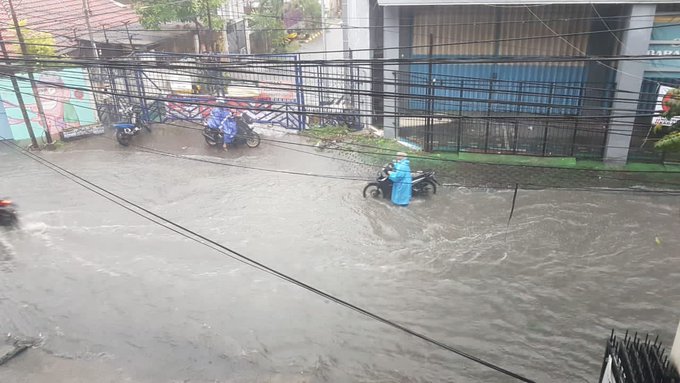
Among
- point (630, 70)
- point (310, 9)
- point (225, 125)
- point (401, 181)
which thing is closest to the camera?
point (401, 181)

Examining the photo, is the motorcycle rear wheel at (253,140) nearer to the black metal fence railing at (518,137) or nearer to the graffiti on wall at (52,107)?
the black metal fence railing at (518,137)

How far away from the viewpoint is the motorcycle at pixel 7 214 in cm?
1084

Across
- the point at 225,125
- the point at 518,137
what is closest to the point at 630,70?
the point at 518,137

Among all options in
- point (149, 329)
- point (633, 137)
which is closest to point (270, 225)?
point (149, 329)

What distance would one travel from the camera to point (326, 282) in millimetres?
8750

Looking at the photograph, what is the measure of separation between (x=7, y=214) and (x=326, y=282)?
24.4 feet

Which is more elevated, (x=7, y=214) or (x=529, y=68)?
(x=529, y=68)

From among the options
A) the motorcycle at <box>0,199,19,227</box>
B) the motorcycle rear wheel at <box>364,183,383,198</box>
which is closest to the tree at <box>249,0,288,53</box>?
the motorcycle rear wheel at <box>364,183,383,198</box>

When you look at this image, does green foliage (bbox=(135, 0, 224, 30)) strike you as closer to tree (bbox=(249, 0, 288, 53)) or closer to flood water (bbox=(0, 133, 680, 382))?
tree (bbox=(249, 0, 288, 53))

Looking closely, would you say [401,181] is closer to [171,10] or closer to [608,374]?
[608,374]

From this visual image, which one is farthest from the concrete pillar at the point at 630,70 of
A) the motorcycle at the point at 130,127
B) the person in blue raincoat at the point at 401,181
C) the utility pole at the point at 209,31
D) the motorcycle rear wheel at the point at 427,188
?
the utility pole at the point at 209,31

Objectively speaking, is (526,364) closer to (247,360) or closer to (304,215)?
(247,360)

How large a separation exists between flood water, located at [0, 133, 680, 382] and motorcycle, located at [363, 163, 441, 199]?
0.29 metres

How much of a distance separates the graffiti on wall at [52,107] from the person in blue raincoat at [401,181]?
386 inches
